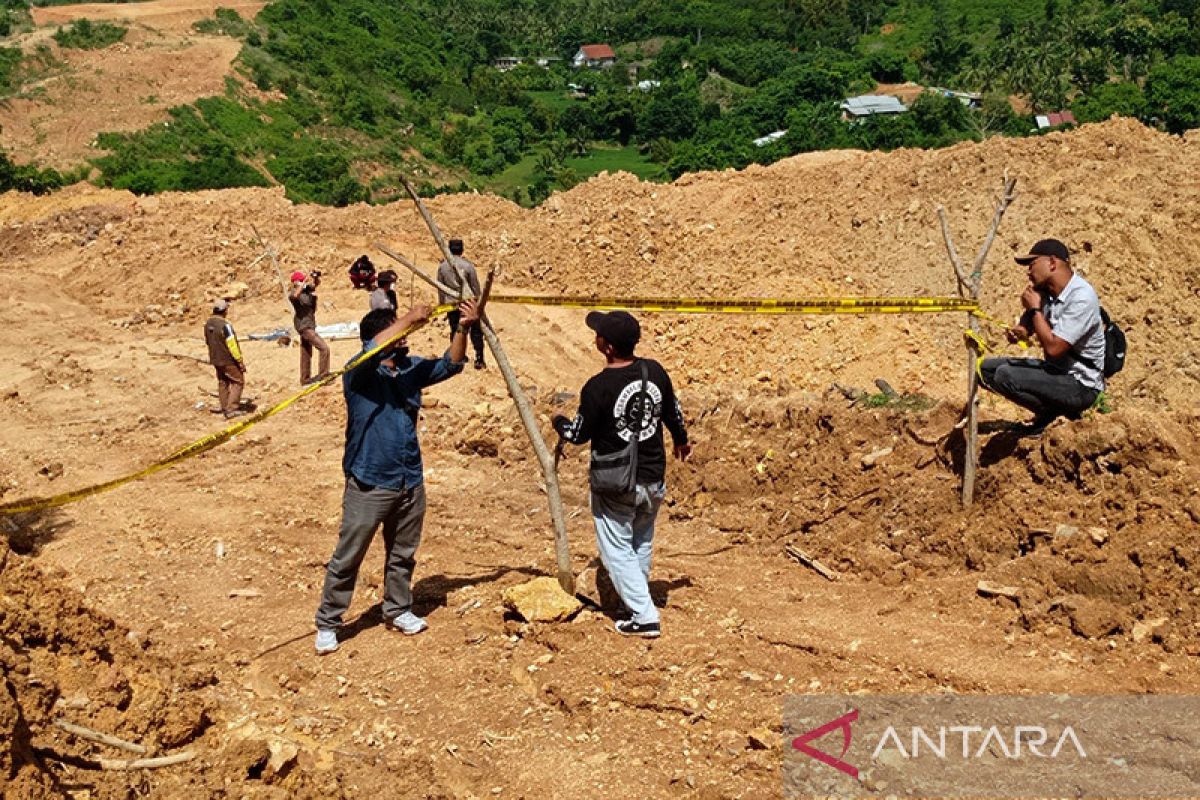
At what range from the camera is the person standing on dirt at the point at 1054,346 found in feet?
18.8

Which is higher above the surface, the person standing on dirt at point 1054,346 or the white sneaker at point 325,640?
the person standing on dirt at point 1054,346

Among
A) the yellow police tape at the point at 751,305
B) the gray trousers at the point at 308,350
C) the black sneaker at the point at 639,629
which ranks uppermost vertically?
the yellow police tape at the point at 751,305

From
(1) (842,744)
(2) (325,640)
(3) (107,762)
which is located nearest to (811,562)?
(1) (842,744)

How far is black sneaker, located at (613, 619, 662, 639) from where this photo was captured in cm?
576

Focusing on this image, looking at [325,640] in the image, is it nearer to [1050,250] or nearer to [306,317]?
[1050,250]

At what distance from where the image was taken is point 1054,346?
18.8 feet

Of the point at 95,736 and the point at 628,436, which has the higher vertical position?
the point at 628,436

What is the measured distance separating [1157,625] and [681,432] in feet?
8.55

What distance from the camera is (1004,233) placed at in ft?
49.0

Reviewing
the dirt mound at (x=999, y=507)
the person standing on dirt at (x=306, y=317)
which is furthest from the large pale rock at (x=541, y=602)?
the person standing on dirt at (x=306, y=317)

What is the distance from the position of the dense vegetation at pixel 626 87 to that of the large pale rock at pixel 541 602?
33542mm

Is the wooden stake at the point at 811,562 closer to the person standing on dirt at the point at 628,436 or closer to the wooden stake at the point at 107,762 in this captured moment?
the person standing on dirt at the point at 628,436

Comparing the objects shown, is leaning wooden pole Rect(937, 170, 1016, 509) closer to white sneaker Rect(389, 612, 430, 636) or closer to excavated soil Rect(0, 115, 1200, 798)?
excavated soil Rect(0, 115, 1200, 798)

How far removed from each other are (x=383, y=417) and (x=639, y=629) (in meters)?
1.85
